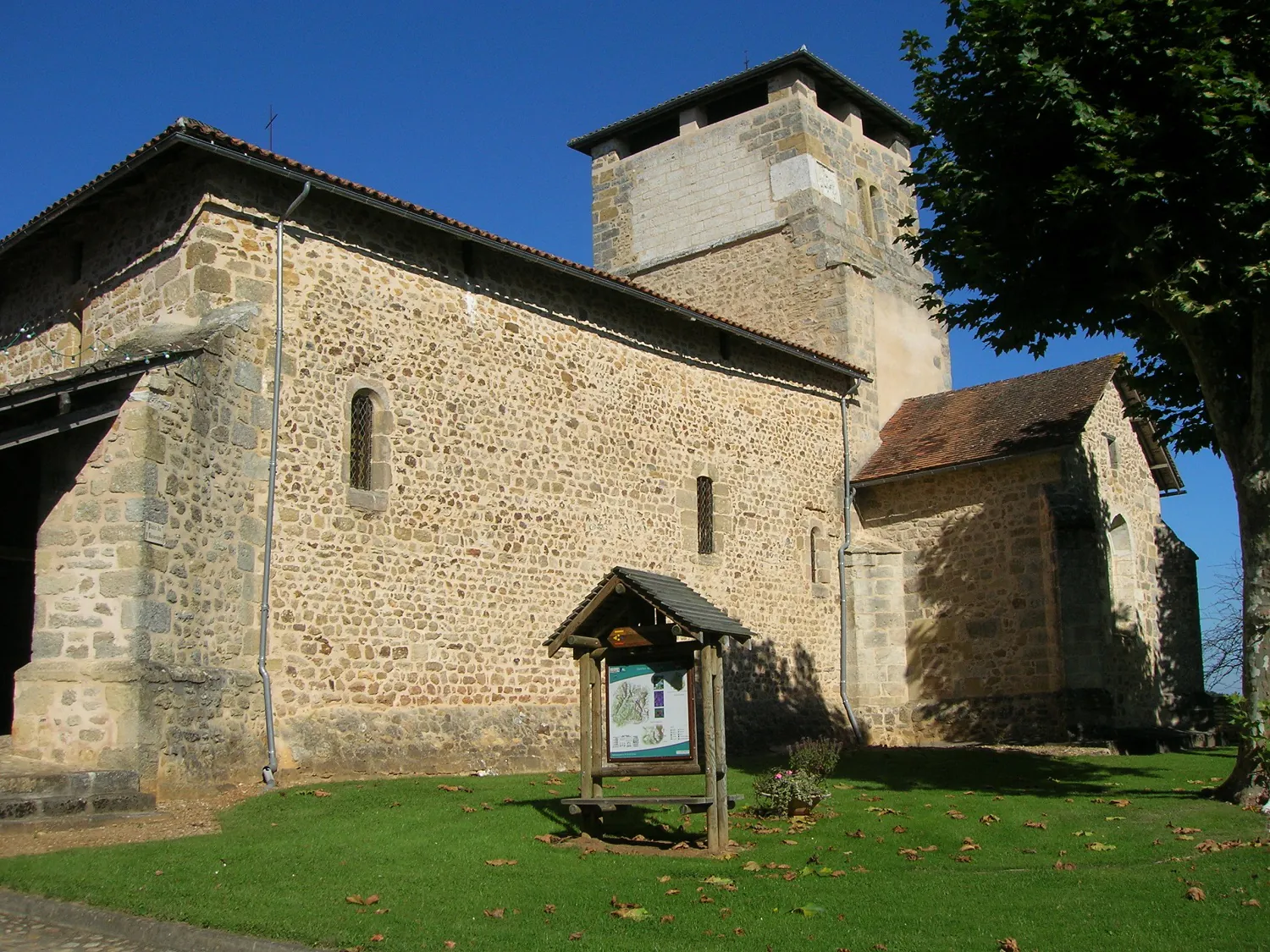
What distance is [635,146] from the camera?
26.6 metres

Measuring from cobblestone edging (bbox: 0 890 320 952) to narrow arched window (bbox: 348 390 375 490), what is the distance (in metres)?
6.50

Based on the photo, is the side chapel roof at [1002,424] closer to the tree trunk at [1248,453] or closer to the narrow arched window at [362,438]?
the tree trunk at [1248,453]

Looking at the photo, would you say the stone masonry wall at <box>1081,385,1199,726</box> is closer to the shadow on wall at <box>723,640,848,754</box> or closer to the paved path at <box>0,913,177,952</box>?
the shadow on wall at <box>723,640,848,754</box>

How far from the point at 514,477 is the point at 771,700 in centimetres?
625

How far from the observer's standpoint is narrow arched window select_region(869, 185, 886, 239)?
81.3 feet

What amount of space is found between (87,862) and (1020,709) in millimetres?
14133

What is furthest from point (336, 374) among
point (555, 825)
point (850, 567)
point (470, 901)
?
point (850, 567)

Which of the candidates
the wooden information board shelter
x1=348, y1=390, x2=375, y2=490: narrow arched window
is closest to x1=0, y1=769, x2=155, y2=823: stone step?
the wooden information board shelter

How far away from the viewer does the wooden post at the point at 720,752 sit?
9.16 metres

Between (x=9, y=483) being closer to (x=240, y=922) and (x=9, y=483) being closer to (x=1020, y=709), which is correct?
(x=240, y=922)

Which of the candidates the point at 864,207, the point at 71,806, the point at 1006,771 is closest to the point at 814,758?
the point at 1006,771

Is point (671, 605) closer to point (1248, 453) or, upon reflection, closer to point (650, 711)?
point (650, 711)

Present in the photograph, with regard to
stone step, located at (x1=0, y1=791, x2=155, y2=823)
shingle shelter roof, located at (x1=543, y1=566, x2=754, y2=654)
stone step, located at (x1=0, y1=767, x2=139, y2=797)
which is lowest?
stone step, located at (x1=0, y1=791, x2=155, y2=823)

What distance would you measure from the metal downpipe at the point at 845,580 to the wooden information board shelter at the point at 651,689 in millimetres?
10643
